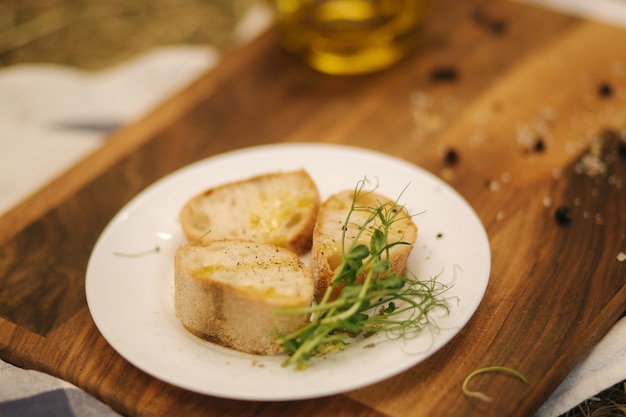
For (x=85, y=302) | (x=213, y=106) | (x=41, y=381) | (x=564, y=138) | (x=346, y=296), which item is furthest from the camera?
(x=213, y=106)

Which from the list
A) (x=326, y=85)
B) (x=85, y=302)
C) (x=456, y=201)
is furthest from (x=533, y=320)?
(x=326, y=85)

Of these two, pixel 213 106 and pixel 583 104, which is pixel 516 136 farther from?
pixel 213 106

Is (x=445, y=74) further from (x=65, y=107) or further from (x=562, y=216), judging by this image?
(x=65, y=107)

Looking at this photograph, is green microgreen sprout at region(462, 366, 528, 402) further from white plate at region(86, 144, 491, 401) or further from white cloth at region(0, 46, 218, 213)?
white cloth at region(0, 46, 218, 213)

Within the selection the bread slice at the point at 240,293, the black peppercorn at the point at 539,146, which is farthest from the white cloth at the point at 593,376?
the black peppercorn at the point at 539,146

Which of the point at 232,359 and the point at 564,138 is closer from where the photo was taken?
the point at 232,359

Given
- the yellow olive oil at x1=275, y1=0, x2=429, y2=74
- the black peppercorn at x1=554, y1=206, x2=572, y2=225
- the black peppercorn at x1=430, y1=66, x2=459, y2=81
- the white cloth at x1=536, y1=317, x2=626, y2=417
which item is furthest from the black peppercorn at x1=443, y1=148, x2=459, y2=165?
the white cloth at x1=536, y1=317, x2=626, y2=417
